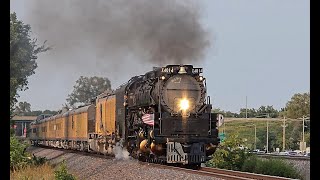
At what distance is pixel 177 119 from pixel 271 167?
416 cm

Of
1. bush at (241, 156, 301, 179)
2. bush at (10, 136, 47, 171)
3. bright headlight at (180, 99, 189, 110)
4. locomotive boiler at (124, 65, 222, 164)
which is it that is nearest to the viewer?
locomotive boiler at (124, 65, 222, 164)

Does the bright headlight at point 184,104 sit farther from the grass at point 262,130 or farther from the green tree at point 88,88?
the green tree at point 88,88

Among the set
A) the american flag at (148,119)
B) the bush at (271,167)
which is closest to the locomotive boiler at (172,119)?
the american flag at (148,119)

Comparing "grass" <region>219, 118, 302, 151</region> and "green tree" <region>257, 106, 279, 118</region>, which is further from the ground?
"green tree" <region>257, 106, 279, 118</region>

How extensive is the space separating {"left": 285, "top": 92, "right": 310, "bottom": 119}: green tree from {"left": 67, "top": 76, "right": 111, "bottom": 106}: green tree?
39605 millimetres

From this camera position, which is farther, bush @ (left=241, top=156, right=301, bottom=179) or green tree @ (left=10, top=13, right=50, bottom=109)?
green tree @ (left=10, top=13, right=50, bottom=109)

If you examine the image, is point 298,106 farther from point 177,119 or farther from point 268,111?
point 177,119

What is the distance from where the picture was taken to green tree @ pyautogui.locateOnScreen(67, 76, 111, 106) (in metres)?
113

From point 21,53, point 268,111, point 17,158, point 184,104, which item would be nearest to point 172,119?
point 184,104

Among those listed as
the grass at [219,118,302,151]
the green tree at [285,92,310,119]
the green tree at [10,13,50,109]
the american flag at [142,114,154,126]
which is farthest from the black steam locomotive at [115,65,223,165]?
the green tree at [285,92,310,119]

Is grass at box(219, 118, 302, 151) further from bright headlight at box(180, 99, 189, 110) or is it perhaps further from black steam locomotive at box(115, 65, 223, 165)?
bright headlight at box(180, 99, 189, 110)

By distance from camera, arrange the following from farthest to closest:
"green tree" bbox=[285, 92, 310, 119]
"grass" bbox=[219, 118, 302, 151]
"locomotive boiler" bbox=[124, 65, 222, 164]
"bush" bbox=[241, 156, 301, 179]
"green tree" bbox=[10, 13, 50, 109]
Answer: "green tree" bbox=[285, 92, 310, 119], "grass" bbox=[219, 118, 302, 151], "green tree" bbox=[10, 13, 50, 109], "bush" bbox=[241, 156, 301, 179], "locomotive boiler" bbox=[124, 65, 222, 164]

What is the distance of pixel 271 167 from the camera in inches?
804
